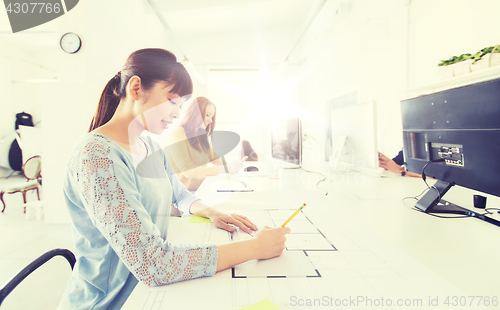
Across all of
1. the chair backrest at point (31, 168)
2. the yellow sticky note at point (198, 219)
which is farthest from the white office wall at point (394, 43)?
the chair backrest at point (31, 168)

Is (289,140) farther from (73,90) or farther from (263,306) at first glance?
(73,90)

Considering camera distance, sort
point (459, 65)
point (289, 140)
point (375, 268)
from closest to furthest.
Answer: point (375, 268)
point (459, 65)
point (289, 140)

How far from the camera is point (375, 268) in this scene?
0.67 m

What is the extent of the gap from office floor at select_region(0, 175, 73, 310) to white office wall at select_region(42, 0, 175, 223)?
26 cm

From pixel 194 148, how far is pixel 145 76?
1445mm

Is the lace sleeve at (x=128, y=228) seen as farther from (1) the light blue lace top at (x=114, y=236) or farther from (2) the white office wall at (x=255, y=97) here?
(2) the white office wall at (x=255, y=97)

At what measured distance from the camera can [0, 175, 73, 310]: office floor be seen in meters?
1.60

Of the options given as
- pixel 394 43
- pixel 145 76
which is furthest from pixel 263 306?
pixel 394 43

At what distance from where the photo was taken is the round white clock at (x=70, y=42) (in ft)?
9.23

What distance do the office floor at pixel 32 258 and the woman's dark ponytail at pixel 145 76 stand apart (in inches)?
37.2

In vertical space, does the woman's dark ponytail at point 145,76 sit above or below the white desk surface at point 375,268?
above

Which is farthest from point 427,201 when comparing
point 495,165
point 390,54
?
point 390,54

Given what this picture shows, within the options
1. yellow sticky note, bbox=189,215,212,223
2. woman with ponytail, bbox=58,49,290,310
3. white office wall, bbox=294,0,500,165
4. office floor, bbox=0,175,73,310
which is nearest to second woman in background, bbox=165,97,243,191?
yellow sticky note, bbox=189,215,212,223

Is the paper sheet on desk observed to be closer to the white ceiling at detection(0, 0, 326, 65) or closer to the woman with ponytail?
the woman with ponytail
